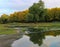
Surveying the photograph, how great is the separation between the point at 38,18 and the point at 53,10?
20585 millimetres

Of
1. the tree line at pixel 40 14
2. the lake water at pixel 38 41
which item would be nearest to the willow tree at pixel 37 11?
the tree line at pixel 40 14

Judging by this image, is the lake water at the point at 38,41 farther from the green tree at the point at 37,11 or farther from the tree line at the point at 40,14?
the tree line at the point at 40,14

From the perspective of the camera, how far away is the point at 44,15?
121938 mm

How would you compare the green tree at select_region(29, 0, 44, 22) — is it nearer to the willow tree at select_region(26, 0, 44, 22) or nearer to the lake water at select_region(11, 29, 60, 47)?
the willow tree at select_region(26, 0, 44, 22)

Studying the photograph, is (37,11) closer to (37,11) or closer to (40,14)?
(37,11)

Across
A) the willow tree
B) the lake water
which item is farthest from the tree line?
the lake water

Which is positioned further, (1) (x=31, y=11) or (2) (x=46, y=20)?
(2) (x=46, y=20)

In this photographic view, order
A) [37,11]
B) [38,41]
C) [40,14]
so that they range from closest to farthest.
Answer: [38,41], [37,11], [40,14]

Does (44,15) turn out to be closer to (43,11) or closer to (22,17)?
→ (43,11)

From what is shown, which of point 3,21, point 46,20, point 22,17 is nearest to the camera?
point 46,20

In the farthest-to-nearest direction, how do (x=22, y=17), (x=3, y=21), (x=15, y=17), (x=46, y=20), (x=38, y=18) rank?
1. (x=3, y=21)
2. (x=15, y=17)
3. (x=22, y=17)
4. (x=46, y=20)
5. (x=38, y=18)

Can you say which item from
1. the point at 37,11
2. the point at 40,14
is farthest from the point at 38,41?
the point at 40,14

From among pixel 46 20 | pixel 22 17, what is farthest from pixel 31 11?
pixel 22 17

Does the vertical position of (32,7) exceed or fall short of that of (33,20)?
it exceeds it
